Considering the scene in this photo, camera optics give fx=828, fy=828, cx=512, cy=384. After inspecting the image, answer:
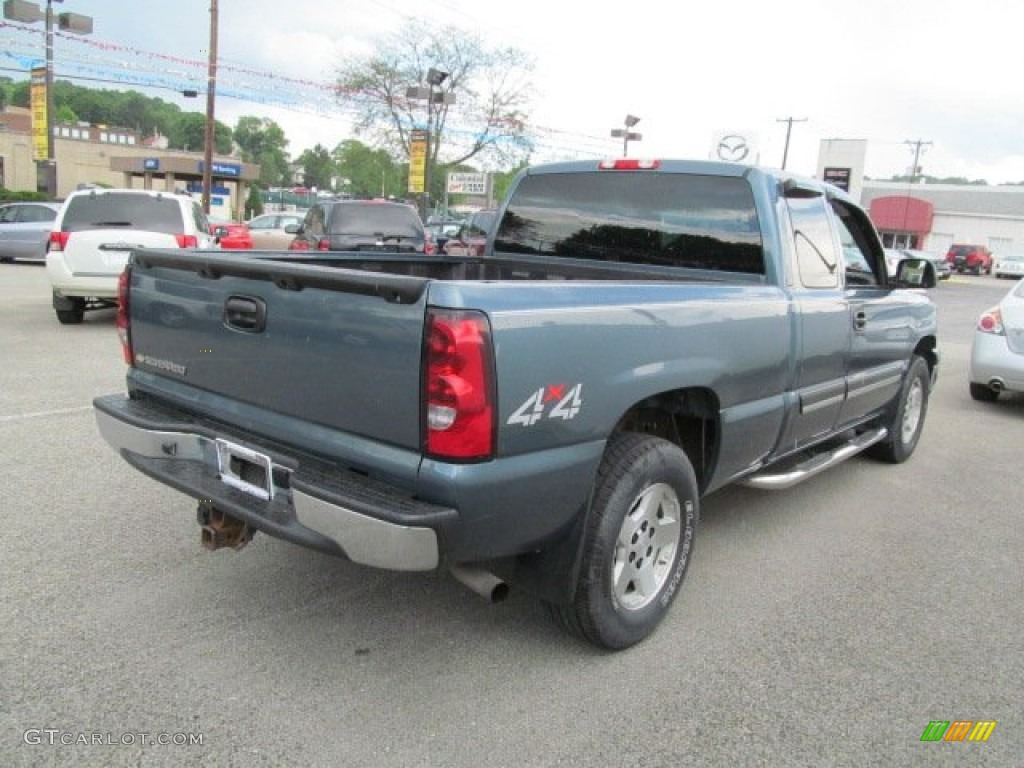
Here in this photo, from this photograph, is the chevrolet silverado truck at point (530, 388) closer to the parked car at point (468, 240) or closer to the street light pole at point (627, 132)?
the parked car at point (468, 240)

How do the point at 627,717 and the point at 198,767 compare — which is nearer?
the point at 198,767

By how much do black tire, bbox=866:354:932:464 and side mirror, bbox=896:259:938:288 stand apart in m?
0.68

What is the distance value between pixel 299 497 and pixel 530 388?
81cm

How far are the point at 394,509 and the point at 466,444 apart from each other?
0.29 meters

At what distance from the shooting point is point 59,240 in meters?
10.1

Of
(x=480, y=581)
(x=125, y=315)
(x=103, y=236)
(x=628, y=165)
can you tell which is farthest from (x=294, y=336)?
(x=103, y=236)

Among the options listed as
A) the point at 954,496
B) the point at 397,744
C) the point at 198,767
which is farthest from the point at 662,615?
the point at 954,496

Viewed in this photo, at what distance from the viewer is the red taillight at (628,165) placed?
4.36 m

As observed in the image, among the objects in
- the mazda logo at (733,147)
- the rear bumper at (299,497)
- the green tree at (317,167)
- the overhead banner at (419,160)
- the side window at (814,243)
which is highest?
the green tree at (317,167)

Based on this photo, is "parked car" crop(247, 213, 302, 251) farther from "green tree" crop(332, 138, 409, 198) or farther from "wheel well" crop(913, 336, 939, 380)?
"green tree" crop(332, 138, 409, 198)

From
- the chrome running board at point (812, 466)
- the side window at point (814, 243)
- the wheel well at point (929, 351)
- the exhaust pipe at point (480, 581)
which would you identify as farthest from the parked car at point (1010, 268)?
the exhaust pipe at point (480, 581)

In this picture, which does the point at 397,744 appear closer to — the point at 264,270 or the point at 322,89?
the point at 264,270

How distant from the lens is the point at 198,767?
2.46 metres

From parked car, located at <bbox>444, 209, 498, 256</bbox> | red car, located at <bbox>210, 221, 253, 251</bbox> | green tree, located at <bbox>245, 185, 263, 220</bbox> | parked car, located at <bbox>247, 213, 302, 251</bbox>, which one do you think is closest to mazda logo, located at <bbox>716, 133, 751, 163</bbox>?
parked car, located at <bbox>444, 209, 498, 256</bbox>
